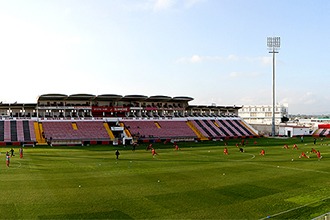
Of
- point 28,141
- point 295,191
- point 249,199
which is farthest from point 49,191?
point 28,141

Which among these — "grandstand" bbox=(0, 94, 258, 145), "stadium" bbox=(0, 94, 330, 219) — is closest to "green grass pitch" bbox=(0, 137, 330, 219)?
"stadium" bbox=(0, 94, 330, 219)

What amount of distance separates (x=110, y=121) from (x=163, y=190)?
56.4 metres

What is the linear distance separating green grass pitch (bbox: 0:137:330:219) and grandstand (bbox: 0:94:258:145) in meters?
30.7

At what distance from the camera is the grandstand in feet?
217

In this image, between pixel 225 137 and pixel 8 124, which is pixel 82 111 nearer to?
pixel 8 124

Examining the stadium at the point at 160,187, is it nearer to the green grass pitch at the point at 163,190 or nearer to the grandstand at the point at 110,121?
the green grass pitch at the point at 163,190

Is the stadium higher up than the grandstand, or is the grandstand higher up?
the grandstand

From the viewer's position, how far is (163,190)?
23188 millimetres

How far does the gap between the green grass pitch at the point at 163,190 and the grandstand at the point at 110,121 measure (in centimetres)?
3074

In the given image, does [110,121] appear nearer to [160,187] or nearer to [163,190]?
[160,187]

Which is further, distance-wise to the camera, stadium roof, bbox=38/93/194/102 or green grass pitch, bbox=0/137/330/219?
stadium roof, bbox=38/93/194/102

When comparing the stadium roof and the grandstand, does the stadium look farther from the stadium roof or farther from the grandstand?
the stadium roof

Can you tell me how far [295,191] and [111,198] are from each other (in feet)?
41.6

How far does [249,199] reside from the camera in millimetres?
20922
